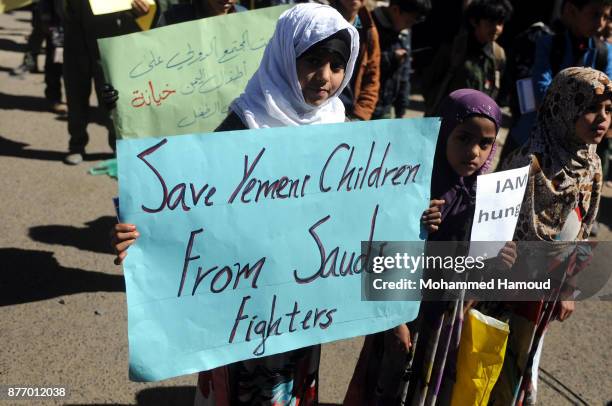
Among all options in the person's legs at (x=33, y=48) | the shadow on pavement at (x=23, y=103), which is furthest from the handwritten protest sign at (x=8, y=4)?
the person's legs at (x=33, y=48)

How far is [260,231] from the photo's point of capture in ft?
6.12

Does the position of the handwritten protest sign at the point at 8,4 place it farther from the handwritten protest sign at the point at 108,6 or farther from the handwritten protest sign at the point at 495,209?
the handwritten protest sign at the point at 495,209

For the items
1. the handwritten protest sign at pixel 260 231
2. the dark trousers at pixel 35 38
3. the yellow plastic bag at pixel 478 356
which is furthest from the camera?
the dark trousers at pixel 35 38

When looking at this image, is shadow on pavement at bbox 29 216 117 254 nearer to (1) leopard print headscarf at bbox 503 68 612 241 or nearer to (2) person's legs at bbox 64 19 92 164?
(2) person's legs at bbox 64 19 92 164

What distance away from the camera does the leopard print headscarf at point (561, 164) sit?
8.09 feet

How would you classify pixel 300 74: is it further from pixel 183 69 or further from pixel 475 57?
pixel 475 57

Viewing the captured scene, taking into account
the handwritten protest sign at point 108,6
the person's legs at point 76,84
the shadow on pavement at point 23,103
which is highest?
the handwritten protest sign at point 108,6

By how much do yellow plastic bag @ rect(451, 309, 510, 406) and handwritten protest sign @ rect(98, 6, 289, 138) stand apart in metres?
1.98

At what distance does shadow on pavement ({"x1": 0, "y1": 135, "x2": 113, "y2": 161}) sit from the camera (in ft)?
18.4

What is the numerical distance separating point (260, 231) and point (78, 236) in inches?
109

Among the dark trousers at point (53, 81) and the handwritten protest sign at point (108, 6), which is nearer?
the handwritten protest sign at point (108, 6)

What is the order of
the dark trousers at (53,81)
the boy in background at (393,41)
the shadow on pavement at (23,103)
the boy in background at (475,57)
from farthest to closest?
the shadow on pavement at (23,103) → the dark trousers at (53,81) → the boy in background at (475,57) → the boy in background at (393,41)

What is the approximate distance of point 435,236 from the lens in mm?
2271

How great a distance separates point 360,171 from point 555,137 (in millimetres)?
1024
